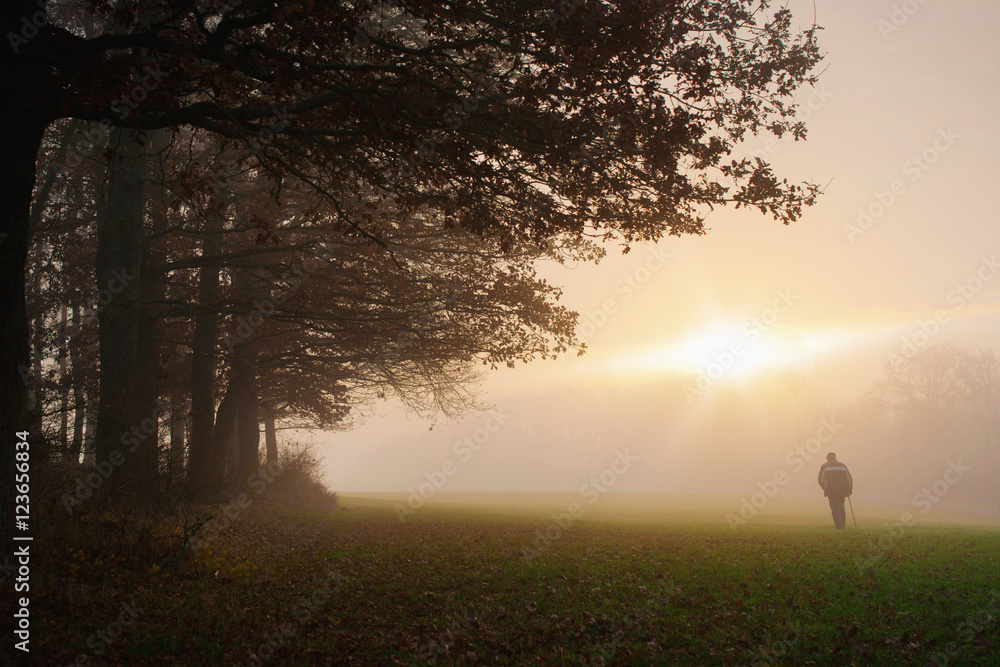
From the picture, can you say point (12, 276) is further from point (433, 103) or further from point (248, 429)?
point (248, 429)

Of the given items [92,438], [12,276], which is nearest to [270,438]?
[92,438]

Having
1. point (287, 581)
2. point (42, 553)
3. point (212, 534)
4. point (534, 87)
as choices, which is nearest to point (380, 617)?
point (287, 581)

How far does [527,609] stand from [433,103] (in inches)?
251

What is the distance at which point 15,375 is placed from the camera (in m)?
6.66

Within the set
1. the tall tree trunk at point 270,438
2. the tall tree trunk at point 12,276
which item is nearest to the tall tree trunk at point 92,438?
the tall tree trunk at point 12,276

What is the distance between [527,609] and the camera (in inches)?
299

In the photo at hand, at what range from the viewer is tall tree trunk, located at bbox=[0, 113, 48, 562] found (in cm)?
656

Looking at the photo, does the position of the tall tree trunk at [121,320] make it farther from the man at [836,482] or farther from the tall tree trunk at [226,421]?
the man at [836,482]

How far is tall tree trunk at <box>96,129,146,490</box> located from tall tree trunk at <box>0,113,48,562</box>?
5.28 metres

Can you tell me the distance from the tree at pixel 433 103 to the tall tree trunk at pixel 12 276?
2 centimetres

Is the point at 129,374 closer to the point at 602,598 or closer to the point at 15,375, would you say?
the point at 15,375

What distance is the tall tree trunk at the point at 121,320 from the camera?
12.2 metres

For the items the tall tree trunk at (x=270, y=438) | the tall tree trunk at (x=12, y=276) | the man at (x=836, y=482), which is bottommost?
the man at (x=836, y=482)

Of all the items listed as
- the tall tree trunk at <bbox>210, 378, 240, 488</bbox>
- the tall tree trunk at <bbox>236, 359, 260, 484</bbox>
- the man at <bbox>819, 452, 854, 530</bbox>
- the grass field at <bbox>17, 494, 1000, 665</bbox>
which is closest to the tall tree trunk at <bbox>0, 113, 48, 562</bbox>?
the grass field at <bbox>17, 494, 1000, 665</bbox>
